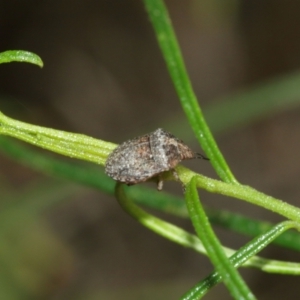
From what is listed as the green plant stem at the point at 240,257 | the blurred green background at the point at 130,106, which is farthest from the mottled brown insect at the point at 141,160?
the blurred green background at the point at 130,106

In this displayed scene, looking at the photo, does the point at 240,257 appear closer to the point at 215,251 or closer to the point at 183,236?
the point at 215,251

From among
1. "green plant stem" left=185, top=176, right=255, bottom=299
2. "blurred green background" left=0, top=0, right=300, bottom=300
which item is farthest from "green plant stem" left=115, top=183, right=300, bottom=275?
"blurred green background" left=0, top=0, right=300, bottom=300

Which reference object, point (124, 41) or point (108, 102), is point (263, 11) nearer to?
point (124, 41)

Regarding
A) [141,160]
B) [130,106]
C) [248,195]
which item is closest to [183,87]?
[141,160]

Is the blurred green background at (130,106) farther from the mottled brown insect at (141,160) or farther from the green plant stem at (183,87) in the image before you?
the mottled brown insect at (141,160)

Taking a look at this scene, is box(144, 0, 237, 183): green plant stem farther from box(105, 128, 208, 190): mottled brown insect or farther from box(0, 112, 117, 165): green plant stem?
box(0, 112, 117, 165): green plant stem

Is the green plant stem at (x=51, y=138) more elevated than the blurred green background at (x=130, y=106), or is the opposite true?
the blurred green background at (x=130, y=106)
